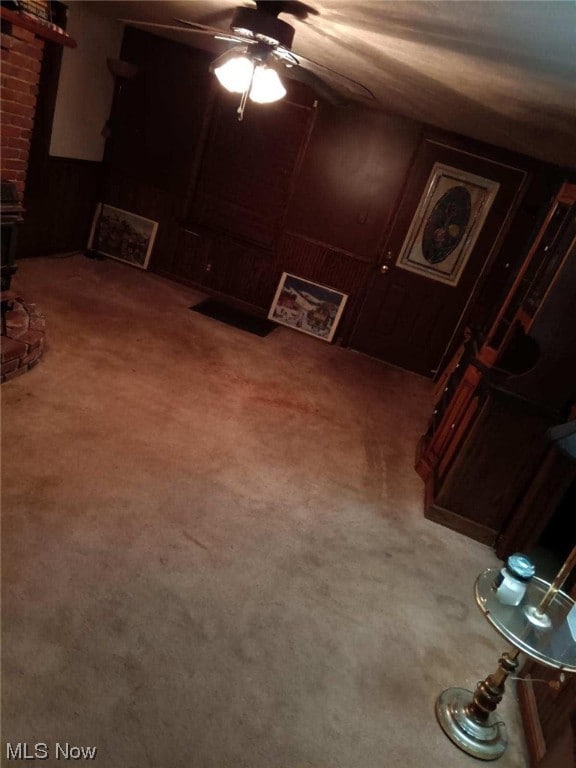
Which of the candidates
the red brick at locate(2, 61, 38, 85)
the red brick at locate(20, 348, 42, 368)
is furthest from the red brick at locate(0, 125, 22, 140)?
the red brick at locate(20, 348, 42, 368)

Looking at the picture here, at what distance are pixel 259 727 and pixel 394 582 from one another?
1.10 meters

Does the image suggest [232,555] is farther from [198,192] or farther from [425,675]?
[198,192]

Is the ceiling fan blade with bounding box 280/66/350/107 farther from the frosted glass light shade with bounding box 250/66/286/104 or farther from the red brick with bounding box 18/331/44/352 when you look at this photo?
the red brick with bounding box 18/331/44/352

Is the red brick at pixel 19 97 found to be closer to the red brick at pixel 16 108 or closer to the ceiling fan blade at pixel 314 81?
the red brick at pixel 16 108

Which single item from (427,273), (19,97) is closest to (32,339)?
(19,97)

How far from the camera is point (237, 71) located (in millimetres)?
2516

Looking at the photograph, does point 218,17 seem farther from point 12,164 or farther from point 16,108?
point 12,164

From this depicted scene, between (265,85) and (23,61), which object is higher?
(265,85)

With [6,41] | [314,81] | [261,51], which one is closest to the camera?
[261,51]

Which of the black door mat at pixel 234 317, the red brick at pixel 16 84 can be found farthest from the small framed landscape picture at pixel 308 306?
the red brick at pixel 16 84

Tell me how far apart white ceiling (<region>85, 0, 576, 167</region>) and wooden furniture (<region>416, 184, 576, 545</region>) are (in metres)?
0.70

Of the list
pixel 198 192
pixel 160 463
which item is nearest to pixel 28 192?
pixel 198 192

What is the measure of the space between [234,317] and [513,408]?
3223 millimetres

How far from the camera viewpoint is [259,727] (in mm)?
1771
